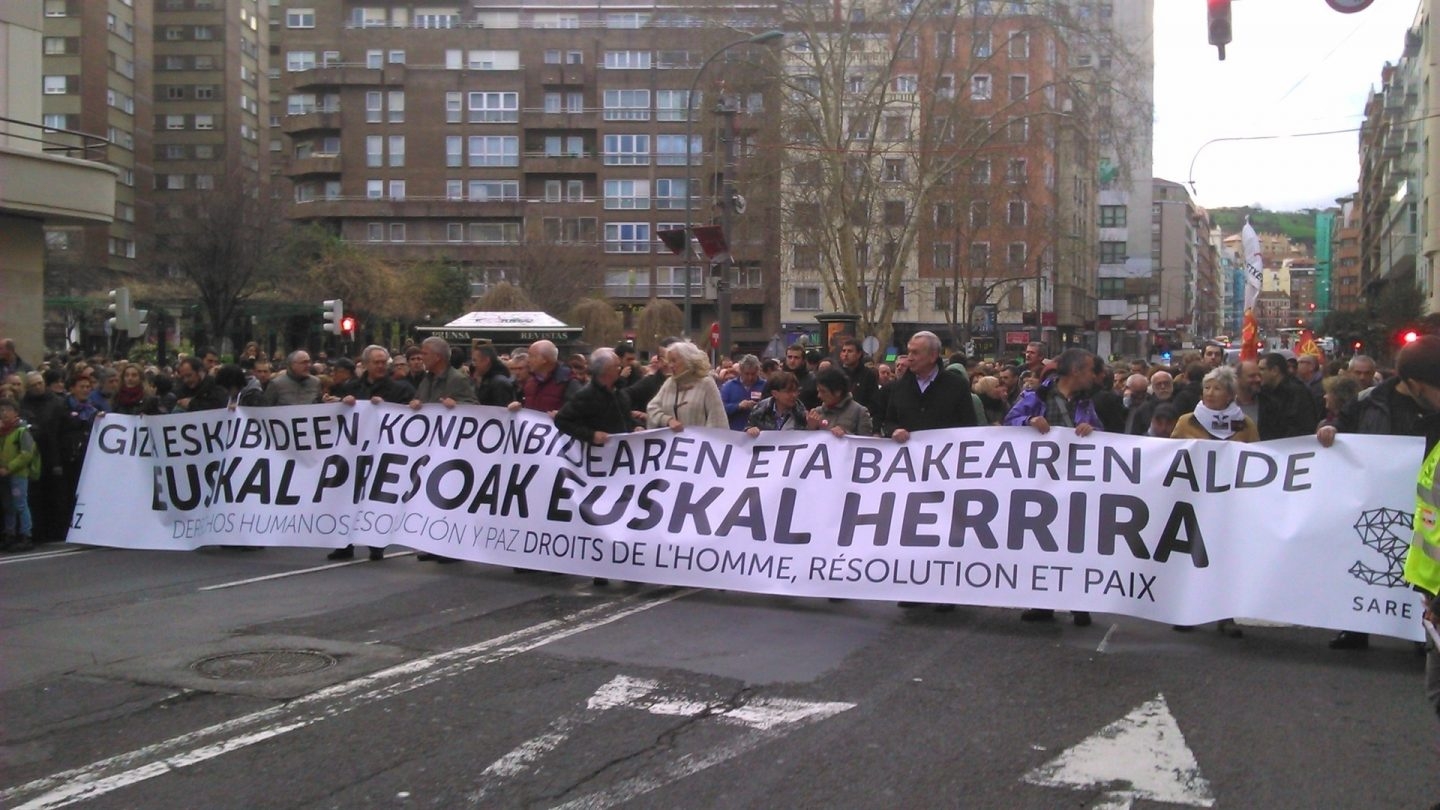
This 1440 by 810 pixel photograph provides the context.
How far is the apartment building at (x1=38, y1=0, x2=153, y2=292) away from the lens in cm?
7531

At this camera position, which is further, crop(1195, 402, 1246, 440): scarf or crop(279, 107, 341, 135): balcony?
crop(279, 107, 341, 135): balcony

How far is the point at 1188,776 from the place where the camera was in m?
5.41

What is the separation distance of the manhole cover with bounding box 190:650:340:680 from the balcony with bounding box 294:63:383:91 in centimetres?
7416

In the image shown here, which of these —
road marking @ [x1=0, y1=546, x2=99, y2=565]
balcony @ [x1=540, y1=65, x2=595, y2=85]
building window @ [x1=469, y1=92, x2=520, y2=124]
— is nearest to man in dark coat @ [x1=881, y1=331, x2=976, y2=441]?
road marking @ [x1=0, y1=546, x2=99, y2=565]

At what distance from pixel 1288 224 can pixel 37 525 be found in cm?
19898

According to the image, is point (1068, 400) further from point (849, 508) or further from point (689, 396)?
point (689, 396)

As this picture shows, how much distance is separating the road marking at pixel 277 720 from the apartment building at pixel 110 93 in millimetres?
64775

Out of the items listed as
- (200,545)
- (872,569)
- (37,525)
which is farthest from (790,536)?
(37,525)

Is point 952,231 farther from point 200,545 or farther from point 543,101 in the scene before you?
point 200,545

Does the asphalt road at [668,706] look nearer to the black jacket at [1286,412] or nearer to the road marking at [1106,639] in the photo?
the road marking at [1106,639]

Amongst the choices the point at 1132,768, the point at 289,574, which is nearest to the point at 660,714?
the point at 1132,768

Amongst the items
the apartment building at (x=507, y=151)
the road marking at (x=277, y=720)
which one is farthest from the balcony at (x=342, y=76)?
the road marking at (x=277, y=720)

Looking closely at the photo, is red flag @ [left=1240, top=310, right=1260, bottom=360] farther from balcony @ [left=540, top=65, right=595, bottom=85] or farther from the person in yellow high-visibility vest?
balcony @ [left=540, top=65, right=595, bottom=85]

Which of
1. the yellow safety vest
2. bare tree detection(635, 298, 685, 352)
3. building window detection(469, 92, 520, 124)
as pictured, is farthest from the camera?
building window detection(469, 92, 520, 124)
